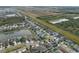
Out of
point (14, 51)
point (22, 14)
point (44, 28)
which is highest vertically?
point (22, 14)

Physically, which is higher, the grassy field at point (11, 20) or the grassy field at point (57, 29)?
the grassy field at point (11, 20)

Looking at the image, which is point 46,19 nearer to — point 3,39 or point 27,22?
point 27,22

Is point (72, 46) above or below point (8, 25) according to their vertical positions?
below

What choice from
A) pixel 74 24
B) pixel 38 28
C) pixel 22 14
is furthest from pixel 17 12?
pixel 74 24

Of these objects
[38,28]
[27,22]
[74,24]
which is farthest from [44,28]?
[74,24]

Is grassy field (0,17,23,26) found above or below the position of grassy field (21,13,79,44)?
above

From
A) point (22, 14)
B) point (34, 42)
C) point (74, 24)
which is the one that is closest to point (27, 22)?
point (22, 14)

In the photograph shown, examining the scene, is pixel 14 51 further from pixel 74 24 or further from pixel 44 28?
pixel 74 24

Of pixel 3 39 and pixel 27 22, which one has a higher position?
pixel 27 22
